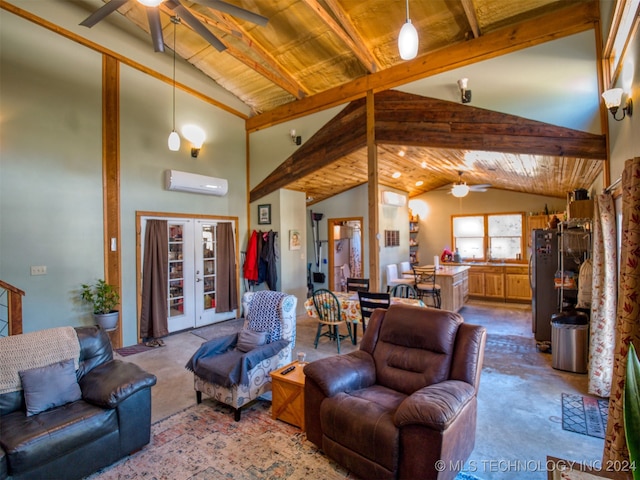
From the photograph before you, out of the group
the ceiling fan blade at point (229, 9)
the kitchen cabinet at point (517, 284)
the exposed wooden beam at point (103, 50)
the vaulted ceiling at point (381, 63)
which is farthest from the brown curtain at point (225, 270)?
the kitchen cabinet at point (517, 284)

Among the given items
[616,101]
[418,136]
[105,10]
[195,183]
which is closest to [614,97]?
[616,101]

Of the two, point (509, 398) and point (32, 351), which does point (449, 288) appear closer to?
point (509, 398)

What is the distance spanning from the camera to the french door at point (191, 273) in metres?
5.53

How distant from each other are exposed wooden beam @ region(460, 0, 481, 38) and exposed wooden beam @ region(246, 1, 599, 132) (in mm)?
134

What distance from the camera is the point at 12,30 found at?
12.8ft

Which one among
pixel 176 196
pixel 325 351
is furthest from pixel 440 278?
pixel 176 196

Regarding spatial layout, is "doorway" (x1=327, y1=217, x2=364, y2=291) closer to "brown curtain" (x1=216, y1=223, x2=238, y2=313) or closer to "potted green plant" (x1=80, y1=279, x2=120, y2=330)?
"brown curtain" (x1=216, y1=223, x2=238, y2=313)

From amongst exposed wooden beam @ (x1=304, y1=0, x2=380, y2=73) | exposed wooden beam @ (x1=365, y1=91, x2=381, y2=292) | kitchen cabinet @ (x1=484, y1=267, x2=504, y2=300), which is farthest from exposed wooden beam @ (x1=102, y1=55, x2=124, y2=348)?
kitchen cabinet @ (x1=484, y1=267, x2=504, y2=300)

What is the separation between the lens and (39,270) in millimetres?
4090

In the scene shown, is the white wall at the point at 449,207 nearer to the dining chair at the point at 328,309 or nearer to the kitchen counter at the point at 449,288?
the kitchen counter at the point at 449,288

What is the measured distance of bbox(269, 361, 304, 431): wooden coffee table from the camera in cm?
263

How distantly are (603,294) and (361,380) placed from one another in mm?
2510

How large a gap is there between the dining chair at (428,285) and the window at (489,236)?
2.76 meters

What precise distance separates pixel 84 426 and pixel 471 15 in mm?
5182
